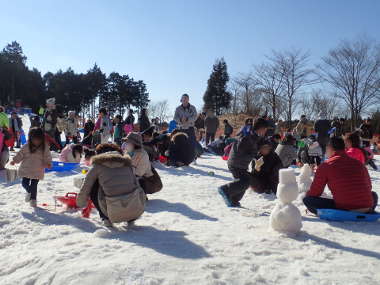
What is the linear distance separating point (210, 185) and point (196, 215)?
7.27 feet

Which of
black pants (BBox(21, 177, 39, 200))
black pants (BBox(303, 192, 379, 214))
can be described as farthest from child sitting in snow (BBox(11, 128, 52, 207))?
black pants (BBox(303, 192, 379, 214))

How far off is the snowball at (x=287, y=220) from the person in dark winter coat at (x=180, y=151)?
18.4 ft

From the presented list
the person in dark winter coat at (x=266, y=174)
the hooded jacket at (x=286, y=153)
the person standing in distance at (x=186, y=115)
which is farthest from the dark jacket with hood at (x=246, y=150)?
the person standing in distance at (x=186, y=115)

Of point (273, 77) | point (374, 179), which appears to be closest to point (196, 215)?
point (374, 179)

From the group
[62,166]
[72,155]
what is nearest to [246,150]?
[62,166]

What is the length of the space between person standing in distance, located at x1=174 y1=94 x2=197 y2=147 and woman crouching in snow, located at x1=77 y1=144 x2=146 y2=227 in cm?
521

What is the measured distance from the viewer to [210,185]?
7.19 meters

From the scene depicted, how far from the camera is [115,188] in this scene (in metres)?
3.98

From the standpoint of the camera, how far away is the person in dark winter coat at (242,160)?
5.28 metres

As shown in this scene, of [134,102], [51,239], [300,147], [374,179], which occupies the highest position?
[134,102]

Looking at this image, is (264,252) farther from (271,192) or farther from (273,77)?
(273,77)

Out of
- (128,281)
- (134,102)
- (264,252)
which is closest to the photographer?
(128,281)

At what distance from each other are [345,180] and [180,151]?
5628mm

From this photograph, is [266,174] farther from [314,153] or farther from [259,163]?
[314,153]
